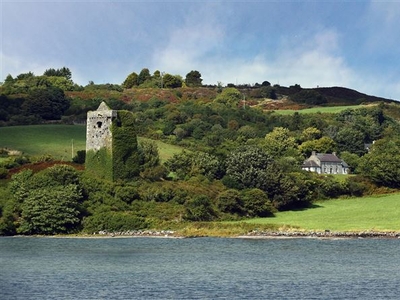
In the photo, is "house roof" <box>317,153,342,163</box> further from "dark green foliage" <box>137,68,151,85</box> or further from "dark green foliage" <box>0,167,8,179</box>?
"dark green foliage" <box>137,68,151,85</box>

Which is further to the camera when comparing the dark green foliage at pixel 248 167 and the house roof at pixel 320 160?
the house roof at pixel 320 160

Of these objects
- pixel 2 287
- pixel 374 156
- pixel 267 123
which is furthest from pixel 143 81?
pixel 2 287

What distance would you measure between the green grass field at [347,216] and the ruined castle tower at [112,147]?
13139 mm

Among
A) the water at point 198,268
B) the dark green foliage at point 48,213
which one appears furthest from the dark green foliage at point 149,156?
the water at point 198,268

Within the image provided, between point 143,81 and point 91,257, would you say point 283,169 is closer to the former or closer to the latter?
point 91,257

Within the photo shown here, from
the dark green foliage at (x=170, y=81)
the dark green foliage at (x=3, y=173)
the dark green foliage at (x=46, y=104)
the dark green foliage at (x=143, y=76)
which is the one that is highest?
the dark green foliage at (x=143, y=76)

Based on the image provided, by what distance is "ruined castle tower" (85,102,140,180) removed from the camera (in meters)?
79.6

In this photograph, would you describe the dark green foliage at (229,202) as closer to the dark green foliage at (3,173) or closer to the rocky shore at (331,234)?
the rocky shore at (331,234)

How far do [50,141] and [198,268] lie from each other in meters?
61.6

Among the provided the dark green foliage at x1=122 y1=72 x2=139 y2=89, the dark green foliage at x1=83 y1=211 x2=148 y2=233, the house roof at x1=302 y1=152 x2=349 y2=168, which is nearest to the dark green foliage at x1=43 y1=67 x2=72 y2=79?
the dark green foliage at x1=122 y1=72 x2=139 y2=89

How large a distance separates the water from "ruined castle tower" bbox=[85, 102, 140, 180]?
14550 millimetres

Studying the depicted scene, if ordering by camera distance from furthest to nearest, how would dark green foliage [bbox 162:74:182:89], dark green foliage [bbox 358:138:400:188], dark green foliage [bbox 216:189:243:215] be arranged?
dark green foliage [bbox 162:74:182:89] < dark green foliage [bbox 358:138:400:188] < dark green foliage [bbox 216:189:243:215]

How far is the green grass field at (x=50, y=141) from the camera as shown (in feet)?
329

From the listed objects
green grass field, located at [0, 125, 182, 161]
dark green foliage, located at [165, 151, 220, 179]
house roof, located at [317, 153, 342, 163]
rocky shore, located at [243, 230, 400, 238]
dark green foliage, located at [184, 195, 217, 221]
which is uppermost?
green grass field, located at [0, 125, 182, 161]
